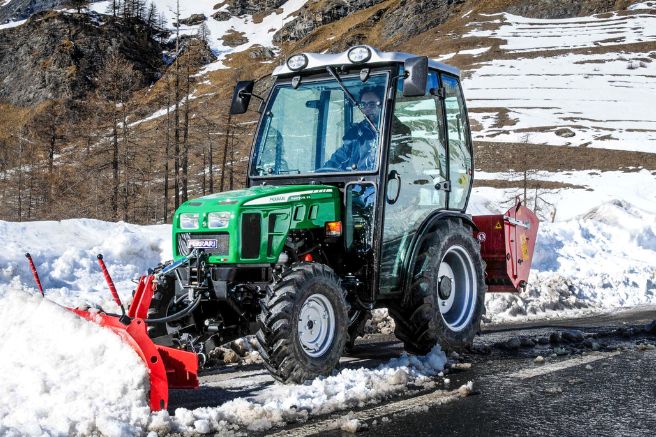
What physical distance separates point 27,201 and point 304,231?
44.7 meters

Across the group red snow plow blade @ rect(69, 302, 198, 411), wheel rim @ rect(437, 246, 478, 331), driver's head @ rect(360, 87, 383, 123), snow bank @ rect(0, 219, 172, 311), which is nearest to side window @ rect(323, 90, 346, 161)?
driver's head @ rect(360, 87, 383, 123)

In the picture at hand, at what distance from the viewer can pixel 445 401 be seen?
490cm

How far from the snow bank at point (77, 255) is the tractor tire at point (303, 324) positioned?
13.8 ft

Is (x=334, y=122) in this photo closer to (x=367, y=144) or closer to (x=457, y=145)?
(x=367, y=144)

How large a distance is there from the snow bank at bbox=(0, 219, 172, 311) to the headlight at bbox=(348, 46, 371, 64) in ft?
14.9

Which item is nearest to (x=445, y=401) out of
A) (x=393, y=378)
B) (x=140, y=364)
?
(x=393, y=378)

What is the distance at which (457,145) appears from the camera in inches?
277

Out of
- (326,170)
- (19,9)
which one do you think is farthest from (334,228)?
(19,9)

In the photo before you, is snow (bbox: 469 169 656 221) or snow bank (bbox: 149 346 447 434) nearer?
snow bank (bbox: 149 346 447 434)

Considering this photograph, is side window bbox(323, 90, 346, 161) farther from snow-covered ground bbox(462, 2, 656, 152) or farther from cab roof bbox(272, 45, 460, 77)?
snow-covered ground bbox(462, 2, 656, 152)

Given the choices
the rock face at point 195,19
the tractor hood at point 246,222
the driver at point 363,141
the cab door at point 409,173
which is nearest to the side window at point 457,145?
the cab door at point 409,173

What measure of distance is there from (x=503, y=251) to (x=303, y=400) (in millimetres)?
3888

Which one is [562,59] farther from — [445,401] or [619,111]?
[445,401]

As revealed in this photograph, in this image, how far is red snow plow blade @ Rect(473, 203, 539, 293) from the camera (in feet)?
25.8
